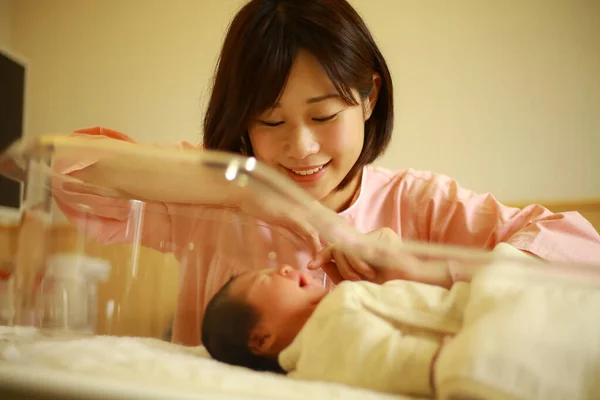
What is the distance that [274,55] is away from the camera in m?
0.59

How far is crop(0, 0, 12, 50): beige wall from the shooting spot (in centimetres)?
152

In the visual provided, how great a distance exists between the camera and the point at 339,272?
450 mm

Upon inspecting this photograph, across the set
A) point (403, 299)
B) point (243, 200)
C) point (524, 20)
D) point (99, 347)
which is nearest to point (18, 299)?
point (99, 347)

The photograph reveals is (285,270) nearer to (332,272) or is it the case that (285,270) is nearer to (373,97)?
(332,272)

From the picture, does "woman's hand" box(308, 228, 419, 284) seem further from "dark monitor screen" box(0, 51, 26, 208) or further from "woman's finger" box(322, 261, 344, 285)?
"dark monitor screen" box(0, 51, 26, 208)

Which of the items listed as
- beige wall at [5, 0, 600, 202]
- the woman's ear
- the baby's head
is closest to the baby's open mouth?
the baby's head

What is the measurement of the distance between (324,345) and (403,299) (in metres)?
0.07

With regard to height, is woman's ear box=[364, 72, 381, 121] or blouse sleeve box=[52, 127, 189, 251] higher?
woman's ear box=[364, 72, 381, 121]

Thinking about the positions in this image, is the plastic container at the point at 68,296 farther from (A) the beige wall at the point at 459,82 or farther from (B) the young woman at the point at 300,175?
(A) the beige wall at the point at 459,82

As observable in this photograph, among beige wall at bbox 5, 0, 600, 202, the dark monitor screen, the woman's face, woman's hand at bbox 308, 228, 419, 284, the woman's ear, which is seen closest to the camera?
woman's hand at bbox 308, 228, 419, 284

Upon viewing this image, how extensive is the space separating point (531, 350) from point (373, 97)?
534 millimetres

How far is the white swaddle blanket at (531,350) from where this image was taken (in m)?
0.28

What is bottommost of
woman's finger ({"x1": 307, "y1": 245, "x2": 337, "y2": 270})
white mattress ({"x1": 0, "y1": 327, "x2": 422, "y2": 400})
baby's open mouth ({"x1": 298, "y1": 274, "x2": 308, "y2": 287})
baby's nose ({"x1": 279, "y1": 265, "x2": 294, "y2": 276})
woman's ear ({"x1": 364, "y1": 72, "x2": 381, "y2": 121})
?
white mattress ({"x1": 0, "y1": 327, "x2": 422, "y2": 400})

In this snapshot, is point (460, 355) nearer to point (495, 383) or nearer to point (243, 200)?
point (495, 383)
